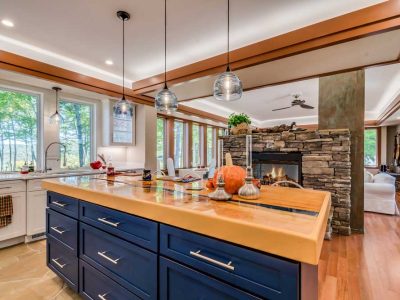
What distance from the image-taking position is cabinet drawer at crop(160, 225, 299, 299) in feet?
2.65

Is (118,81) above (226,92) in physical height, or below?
above

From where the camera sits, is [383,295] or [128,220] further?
[383,295]

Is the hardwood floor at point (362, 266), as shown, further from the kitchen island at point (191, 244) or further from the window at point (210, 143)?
the window at point (210, 143)

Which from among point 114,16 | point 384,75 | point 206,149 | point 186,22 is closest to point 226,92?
point 186,22

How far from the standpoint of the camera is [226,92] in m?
2.28

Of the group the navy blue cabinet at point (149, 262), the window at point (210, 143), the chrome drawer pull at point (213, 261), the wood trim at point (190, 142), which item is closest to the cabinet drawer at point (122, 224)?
the navy blue cabinet at point (149, 262)

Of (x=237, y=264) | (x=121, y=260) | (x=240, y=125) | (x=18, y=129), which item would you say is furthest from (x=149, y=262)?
(x=18, y=129)

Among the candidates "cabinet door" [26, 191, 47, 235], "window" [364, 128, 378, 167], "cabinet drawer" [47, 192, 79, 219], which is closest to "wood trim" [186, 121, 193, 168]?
"cabinet door" [26, 191, 47, 235]

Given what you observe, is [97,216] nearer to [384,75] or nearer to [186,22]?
[186,22]

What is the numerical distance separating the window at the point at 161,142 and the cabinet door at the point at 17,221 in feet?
11.3

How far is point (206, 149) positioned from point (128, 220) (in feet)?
23.0

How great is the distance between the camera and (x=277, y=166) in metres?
4.20

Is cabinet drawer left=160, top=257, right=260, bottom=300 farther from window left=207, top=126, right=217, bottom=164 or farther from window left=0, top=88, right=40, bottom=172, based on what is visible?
window left=207, top=126, right=217, bottom=164

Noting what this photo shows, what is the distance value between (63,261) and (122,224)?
41.0 inches
